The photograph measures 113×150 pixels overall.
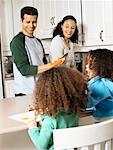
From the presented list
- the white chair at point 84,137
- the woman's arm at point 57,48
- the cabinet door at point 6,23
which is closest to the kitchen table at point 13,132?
the white chair at point 84,137

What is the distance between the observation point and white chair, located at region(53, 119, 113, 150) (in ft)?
3.72

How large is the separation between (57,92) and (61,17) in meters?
2.47

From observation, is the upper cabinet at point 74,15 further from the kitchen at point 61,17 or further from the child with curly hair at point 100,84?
the child with curly hair at point 100,84

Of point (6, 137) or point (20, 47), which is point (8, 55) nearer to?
point (20, 47)

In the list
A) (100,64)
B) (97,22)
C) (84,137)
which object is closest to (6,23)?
(97,22)

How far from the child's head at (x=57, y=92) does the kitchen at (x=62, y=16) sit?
6.23 feet

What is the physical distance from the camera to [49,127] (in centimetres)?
132

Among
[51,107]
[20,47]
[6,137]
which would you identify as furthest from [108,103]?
[20,47]

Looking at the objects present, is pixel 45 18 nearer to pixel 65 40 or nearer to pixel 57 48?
pixel 65 40

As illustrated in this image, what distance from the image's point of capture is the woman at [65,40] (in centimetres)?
311

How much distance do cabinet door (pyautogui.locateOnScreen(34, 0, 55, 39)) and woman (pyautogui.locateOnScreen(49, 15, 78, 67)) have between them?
0.50 metres

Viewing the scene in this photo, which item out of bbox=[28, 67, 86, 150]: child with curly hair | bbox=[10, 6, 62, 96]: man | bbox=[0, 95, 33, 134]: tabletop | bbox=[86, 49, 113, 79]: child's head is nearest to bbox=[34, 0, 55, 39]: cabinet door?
bbox=[10, 6, 62, 96]: man

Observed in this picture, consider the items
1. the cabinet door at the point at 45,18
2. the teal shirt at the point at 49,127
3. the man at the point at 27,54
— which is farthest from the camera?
the cabinet door at the point at 45,18

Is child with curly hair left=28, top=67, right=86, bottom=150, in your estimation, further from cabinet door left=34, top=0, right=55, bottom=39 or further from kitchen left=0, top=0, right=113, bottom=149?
cabinet door left=34, top=0, right=55, bottom=39
